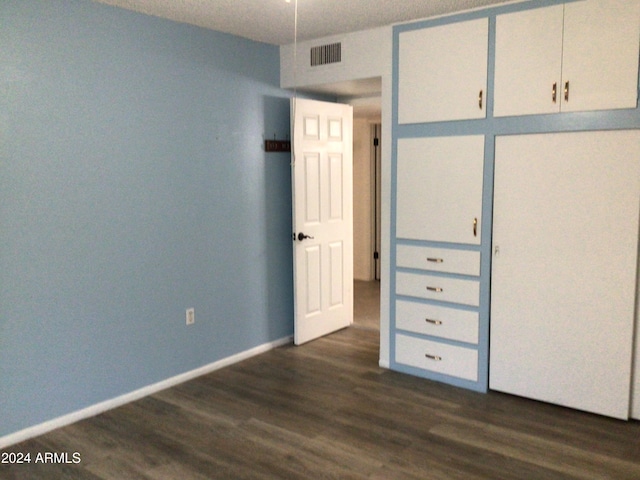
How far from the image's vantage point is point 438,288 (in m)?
3.73

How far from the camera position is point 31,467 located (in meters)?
2.71

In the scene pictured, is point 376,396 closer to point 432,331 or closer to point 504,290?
point 432,331

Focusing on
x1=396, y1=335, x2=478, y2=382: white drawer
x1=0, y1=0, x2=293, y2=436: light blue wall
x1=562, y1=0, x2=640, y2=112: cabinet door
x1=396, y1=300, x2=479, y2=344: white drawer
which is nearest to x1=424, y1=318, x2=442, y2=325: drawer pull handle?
x1=396, y1=300, x2=479, y2=344: white drawer

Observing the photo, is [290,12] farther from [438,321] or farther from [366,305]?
[366,305]

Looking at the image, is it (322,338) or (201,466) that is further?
(322,338)

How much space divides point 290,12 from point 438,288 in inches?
81.6

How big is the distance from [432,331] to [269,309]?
4.60ft

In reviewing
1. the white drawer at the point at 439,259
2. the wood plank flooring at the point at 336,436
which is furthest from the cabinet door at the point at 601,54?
the wood plank flooring at the point at 336,436

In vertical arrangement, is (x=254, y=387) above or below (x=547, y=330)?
below

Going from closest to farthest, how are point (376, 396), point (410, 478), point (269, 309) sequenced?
point (410, 478) → point (376, 396) → point (269, 309)

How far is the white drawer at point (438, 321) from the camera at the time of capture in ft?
11.9

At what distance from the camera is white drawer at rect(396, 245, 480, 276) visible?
3572 mm

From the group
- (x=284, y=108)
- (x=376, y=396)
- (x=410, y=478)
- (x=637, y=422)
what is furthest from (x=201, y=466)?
(x=284, y=108)

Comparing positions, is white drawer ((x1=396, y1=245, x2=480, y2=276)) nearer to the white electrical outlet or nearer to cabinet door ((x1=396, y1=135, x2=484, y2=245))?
cabinet door ((x1=396, y1=135, x2=484, y2=245))
